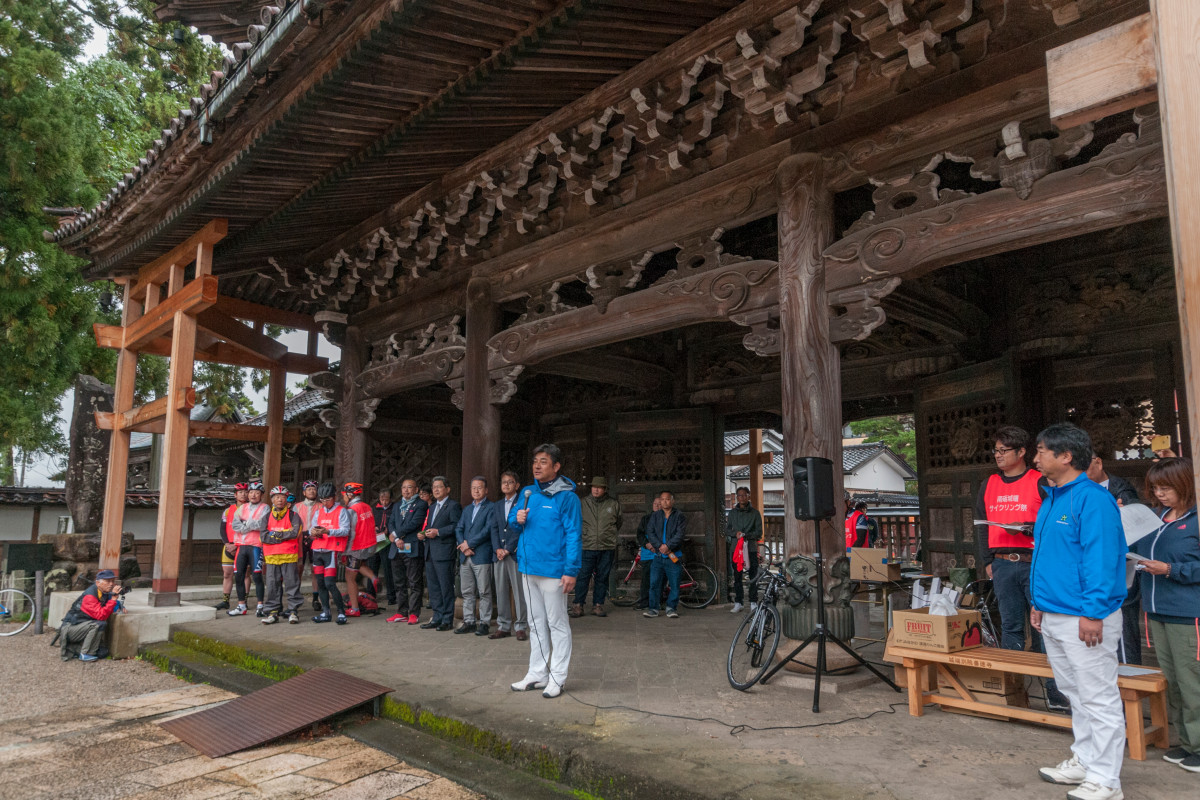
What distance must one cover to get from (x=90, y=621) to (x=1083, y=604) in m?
8.68

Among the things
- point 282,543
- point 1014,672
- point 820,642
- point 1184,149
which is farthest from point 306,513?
point 1184,149

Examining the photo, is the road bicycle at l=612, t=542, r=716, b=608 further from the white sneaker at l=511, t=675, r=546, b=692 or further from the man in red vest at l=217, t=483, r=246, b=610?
the man in red vest at l=217, t=483, r=246, b=610

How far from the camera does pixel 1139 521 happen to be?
3.79 m

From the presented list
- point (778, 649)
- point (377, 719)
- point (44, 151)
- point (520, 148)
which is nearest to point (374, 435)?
point (520, 148)

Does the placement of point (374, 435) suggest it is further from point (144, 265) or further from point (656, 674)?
point (656, 674)

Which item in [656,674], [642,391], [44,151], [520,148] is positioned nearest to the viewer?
[656,674]

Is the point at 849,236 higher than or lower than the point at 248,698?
higher

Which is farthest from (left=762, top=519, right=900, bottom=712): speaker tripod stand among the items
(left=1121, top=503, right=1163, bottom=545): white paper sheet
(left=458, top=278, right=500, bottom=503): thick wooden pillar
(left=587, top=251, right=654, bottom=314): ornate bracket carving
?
(left=458, top=278, right=500, bottom=503): thick wooden pillar

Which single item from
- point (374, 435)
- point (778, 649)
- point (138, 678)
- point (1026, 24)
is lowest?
point (138, 678)

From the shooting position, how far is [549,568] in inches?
192

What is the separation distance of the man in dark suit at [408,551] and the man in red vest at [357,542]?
402mm

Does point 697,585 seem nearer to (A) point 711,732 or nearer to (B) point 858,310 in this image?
(B) point 858,310

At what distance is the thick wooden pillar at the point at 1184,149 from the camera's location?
1924mm

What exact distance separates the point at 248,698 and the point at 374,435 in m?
5.66
